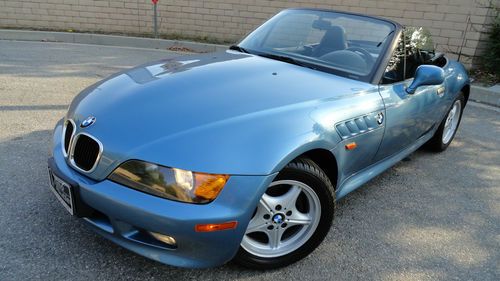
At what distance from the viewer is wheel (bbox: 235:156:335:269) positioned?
232cm

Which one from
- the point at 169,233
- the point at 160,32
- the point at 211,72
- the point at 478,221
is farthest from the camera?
the point at 160,32

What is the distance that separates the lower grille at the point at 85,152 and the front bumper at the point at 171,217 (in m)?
0.09

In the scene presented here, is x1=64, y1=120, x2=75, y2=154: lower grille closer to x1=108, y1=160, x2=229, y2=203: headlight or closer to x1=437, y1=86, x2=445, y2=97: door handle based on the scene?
x1=108, y1=160, x2=229, y2=203: headlight

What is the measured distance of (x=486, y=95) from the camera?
693cm

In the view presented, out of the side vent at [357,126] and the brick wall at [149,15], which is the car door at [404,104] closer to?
the side vent at [357,126]

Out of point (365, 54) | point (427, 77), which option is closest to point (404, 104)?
point (427, 77)

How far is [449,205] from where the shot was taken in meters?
3.41

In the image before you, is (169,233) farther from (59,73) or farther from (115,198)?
(59,73)

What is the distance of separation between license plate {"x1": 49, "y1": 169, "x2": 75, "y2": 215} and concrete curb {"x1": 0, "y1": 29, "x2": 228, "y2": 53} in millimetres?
7678

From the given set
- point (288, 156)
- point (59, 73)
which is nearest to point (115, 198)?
point (288, 156)

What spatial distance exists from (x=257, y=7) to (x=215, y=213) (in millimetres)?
8692

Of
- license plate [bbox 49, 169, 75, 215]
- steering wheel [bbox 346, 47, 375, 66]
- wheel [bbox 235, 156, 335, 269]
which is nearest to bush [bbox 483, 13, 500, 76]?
steering wheel [bbox 346, 47, 375, 66]

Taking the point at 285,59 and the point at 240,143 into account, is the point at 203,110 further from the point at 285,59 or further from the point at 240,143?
the point at 285,59

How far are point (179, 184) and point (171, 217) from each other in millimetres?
161
